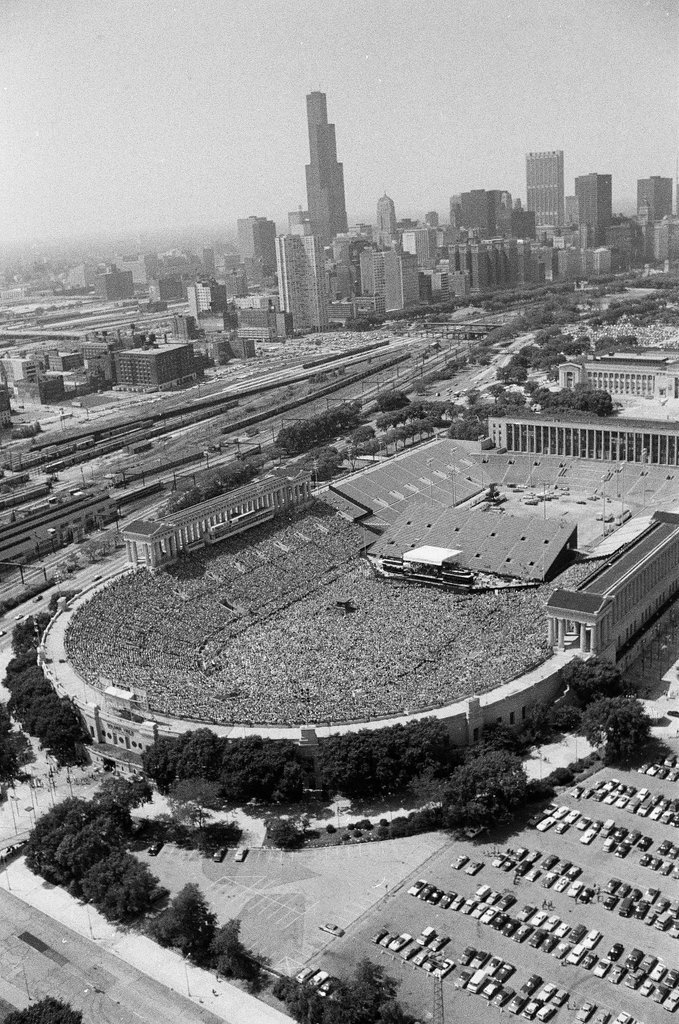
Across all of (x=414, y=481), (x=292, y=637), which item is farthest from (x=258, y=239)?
(x=292, y=637)

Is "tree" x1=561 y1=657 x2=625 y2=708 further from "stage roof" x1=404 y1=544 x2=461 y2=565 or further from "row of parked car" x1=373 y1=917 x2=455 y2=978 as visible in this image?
"row of parked car" x1=373 y1=917 x2=455 y2=978

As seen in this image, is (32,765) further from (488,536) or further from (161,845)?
(488,536)

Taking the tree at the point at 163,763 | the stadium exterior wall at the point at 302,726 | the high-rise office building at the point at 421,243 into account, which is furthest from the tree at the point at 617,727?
the high-rise office building at the point at 421,243

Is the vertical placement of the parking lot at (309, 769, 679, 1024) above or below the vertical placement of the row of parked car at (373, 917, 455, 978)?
below

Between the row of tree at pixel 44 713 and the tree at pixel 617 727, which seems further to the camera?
the row of tree at pixel 44 713

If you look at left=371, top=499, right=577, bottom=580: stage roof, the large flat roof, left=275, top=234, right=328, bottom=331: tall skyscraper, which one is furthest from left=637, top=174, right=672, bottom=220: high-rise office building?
left=371, top=499, right=577, bottom=580: stage roof

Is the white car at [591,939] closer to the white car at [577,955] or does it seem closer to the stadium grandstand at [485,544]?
the white car at [577,955]

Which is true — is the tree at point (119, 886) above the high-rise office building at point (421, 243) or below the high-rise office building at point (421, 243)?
below

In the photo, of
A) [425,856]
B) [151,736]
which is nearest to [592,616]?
[425,856]
